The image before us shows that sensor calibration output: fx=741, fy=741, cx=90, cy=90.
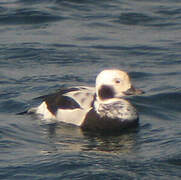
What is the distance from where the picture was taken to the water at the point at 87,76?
7258 mm

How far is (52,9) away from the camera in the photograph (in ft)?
51.6

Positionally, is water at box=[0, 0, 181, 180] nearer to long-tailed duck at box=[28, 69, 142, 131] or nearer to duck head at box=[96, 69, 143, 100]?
long-tailed duck at box=[28, 69, 142, 131]

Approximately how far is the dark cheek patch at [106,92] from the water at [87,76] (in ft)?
1.69

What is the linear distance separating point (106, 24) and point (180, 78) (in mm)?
3593

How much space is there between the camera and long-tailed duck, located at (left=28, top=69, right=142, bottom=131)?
896cm

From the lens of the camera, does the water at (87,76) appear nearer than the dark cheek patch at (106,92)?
Yes

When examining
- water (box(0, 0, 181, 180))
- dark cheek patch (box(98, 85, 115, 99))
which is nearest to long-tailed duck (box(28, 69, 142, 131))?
dark cheek patch (box(98, 85, 115, 99))

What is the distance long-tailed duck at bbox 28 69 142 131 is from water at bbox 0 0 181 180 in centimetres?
21

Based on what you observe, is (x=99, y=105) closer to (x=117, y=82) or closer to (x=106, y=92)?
(x=106, y=92)

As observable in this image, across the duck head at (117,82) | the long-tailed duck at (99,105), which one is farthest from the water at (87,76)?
the duck head at (117,82)

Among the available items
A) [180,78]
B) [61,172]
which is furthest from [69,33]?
[61,172]

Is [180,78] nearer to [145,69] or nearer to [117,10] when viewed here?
[145,69]

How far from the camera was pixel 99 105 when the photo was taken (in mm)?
9180

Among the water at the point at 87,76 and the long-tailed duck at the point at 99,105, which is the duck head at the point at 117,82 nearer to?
the long-tailed duck at the point at 99,105
